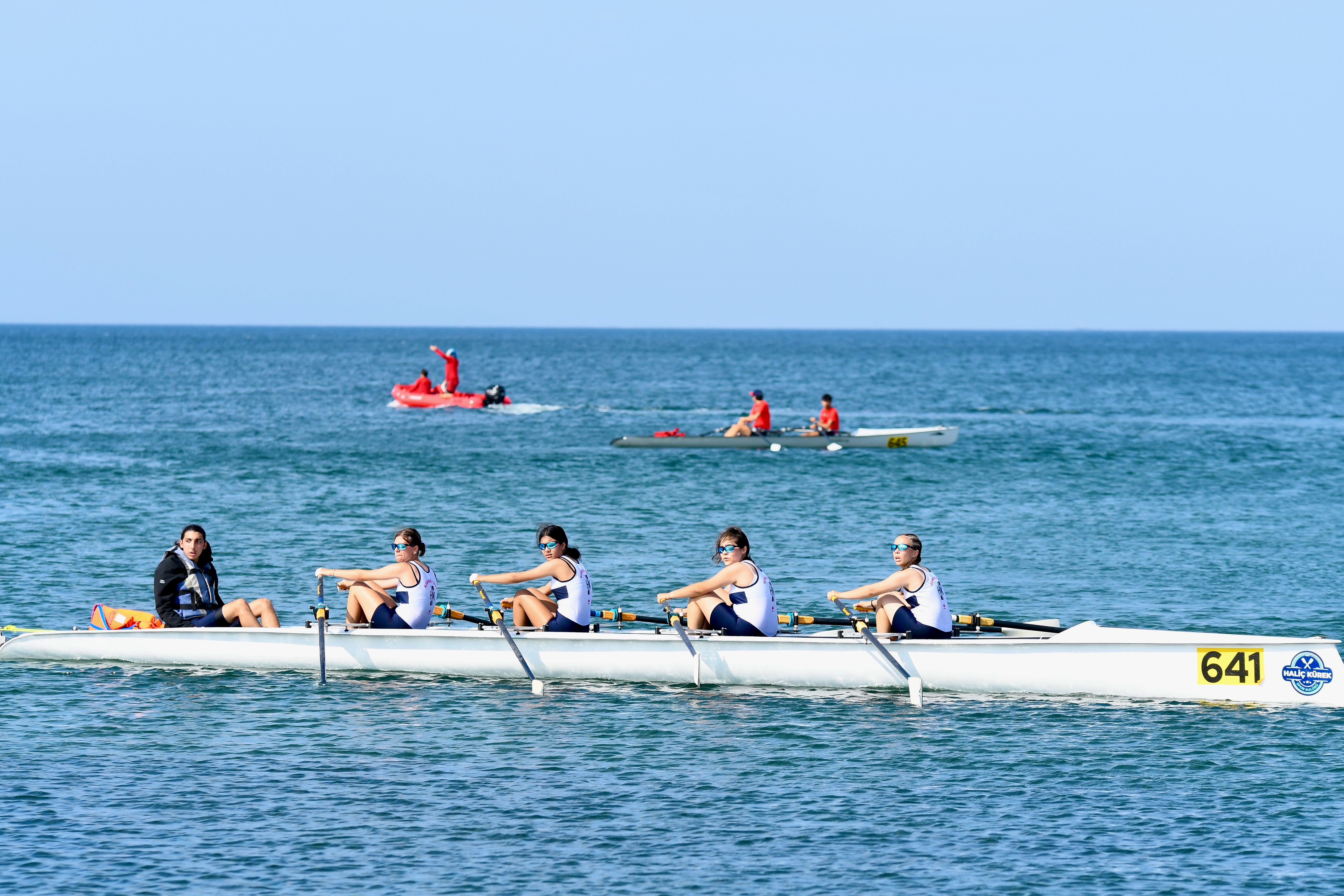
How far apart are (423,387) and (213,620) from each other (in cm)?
4938

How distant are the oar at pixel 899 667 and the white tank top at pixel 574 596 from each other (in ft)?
8.83

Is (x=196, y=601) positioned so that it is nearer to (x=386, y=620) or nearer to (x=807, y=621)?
(x=386, y=620)

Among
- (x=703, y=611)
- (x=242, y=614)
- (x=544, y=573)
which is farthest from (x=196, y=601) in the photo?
(x=703, y=611)

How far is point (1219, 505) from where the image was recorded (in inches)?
1350

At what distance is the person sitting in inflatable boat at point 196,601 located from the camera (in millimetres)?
16859

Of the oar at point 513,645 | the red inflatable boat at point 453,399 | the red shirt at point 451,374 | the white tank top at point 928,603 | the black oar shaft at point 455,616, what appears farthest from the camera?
the red inflatable boat at point 453,399

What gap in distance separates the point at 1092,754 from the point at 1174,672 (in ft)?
6.65


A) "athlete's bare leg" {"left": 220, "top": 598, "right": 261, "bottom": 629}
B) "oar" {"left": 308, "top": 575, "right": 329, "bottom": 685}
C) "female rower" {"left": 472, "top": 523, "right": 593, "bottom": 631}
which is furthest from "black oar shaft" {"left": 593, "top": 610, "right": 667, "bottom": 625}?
"athlete's bare leg" {"left": 220, "top": 598, "right": 261, "bottom": 629}

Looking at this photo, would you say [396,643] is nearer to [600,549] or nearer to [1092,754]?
[1092,754]

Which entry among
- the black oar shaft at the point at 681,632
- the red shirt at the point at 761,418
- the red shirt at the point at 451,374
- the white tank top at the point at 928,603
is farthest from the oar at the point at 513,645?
the red shirt at the point at 451,374

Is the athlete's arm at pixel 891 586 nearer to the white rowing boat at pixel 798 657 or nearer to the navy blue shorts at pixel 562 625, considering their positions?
the white rowing boat at pixel 798 657

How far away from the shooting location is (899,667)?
624 inches

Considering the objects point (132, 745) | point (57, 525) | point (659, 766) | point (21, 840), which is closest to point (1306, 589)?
point (659, 766)

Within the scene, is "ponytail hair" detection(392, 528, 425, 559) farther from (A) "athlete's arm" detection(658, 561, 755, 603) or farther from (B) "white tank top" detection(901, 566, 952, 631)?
(B) "white tank top" detection(901, 566, 952, 631)
